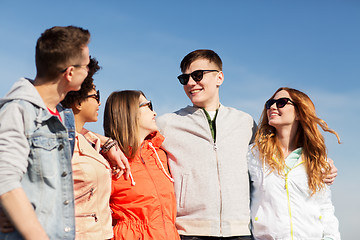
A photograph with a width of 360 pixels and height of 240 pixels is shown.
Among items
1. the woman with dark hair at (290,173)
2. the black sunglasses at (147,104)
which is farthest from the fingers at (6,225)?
the woman with dark hair at (290,173)

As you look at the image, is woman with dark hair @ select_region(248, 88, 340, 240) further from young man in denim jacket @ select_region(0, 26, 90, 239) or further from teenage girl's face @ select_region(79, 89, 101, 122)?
young man in denim jacket @ select_region(0, 26, 90, 239)

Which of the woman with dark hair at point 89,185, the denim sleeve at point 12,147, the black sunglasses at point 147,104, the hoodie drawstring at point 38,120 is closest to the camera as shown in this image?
the denim sleeve at point 12,147

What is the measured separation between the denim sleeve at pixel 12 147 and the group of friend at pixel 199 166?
32.9 inches

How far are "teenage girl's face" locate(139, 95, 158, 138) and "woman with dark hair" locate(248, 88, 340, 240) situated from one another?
1540 mm

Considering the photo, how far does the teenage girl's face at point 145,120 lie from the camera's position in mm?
5527

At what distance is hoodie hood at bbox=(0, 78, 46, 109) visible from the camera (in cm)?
317

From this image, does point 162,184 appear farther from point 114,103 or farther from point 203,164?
point 114,103

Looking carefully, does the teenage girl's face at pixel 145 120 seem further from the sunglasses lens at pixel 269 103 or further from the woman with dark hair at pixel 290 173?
the sunglasses lens at pixel 269 103

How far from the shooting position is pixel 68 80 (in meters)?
3.39

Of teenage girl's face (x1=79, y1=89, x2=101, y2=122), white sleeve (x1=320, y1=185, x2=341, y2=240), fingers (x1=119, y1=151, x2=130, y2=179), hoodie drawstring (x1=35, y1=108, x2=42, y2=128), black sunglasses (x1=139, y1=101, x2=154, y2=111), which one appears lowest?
white sleeve (x1=320, y1=185, x2=341, y2=240)

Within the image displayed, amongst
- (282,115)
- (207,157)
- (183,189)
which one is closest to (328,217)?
(282,115)

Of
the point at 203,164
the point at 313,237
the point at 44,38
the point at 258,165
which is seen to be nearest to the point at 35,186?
the point at 44,38

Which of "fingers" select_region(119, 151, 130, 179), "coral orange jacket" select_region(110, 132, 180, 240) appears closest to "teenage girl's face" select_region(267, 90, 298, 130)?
"coral orange jacket" select_region(110, 132, 180, 240)

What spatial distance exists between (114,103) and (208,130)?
1.47 metres
